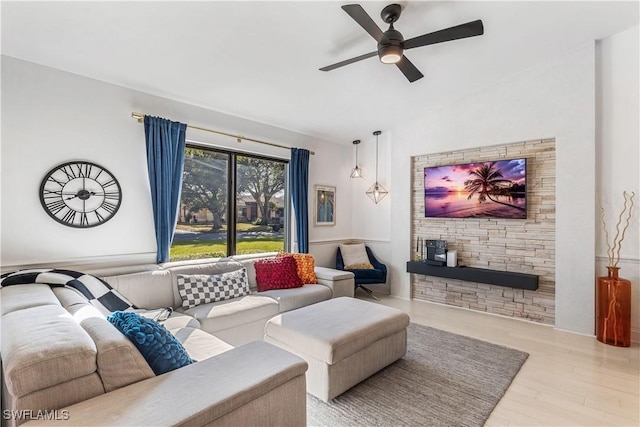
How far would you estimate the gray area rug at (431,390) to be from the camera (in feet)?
6.57

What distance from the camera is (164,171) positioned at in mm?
3328

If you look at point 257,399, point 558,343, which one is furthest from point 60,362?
point 558,343

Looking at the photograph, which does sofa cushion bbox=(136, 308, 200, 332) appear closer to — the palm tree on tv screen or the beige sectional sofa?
the beige sectional sofa

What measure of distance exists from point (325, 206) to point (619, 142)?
367 cm

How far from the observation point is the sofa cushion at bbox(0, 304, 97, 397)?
3.39 feet

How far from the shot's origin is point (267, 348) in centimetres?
163

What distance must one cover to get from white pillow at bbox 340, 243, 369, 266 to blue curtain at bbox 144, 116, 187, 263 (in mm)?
2706

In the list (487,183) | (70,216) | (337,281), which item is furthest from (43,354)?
(487,183)

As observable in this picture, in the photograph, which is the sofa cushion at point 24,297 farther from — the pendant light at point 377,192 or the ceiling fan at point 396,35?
the pendant light at point 377,192

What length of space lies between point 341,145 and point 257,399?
187 inches

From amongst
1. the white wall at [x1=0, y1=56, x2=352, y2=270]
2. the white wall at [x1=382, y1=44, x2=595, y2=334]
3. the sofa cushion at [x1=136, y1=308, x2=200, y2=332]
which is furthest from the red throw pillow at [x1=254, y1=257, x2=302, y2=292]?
the white wall at [x1=382, y1=44, x2=595, y2=334]

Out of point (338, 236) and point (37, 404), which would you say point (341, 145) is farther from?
point (37, 404)

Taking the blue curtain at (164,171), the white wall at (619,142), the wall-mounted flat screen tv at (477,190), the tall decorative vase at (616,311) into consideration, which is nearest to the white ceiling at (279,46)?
the white wall at (619,142)

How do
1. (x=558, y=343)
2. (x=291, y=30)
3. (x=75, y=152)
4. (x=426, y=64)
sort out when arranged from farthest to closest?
(x=426, y=64)
(x=558, y=343)
(x=75, y=152)
(x=291, y=30)
